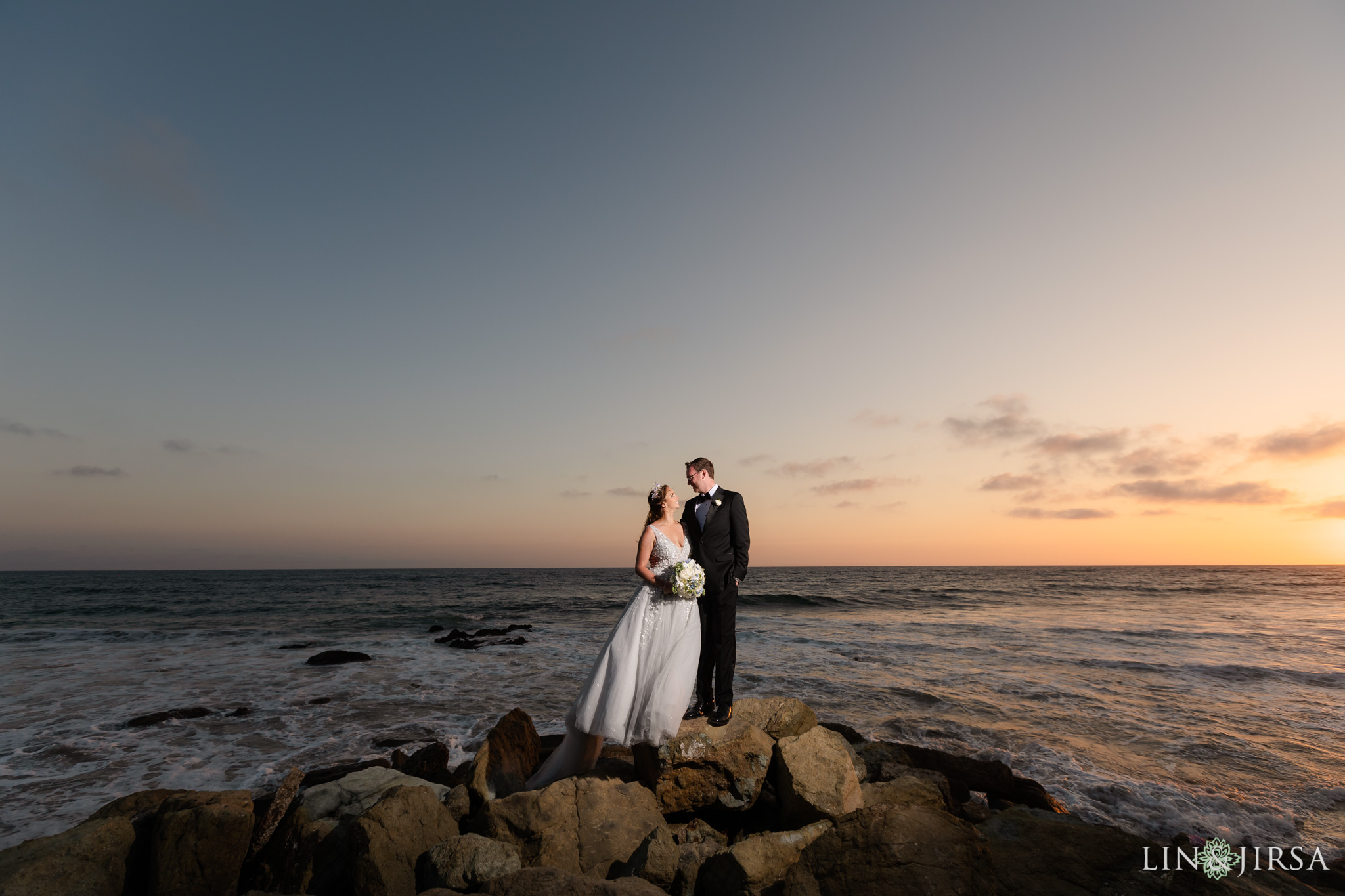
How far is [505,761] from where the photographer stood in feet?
21.3

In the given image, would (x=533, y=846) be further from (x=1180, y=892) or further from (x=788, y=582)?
(x=788, y=582)

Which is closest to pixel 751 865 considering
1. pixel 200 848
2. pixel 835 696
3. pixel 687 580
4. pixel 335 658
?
pixel 687 580

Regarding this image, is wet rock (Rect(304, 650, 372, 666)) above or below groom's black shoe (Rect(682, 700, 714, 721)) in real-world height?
below

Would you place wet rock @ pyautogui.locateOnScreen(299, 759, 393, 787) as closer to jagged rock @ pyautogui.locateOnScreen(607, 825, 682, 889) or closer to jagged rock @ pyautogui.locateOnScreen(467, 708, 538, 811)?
jagged rock @ pyautogui.locateOnScreen(467, 708, 538, 811)

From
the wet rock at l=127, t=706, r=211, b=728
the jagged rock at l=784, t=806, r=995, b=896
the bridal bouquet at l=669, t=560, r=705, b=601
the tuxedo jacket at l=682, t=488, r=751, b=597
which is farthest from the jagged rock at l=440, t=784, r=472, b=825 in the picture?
the wet rock at l=127, t=706, r=211, b=728

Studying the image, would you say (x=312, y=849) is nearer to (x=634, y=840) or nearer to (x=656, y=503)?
(x=634, y=840)

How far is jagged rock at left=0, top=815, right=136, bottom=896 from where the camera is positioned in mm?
4250

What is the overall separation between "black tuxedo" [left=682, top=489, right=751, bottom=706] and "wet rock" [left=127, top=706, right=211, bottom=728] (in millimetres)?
11694

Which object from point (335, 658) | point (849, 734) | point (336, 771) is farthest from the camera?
point (335, 658)

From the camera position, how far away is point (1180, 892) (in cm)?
370

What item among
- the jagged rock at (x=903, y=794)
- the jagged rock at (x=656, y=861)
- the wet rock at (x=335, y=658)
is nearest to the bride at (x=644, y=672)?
the jagged rock at (x=656, y=861)

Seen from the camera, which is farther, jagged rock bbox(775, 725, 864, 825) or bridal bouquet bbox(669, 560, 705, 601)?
bridal bouquet bbox(669, 560, 705, 601)

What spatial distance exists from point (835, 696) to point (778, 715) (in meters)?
7.98

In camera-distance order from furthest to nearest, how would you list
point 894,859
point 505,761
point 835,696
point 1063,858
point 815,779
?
point 835,696
point 505,761
point 815,779
point 1063,858
point 894,859
